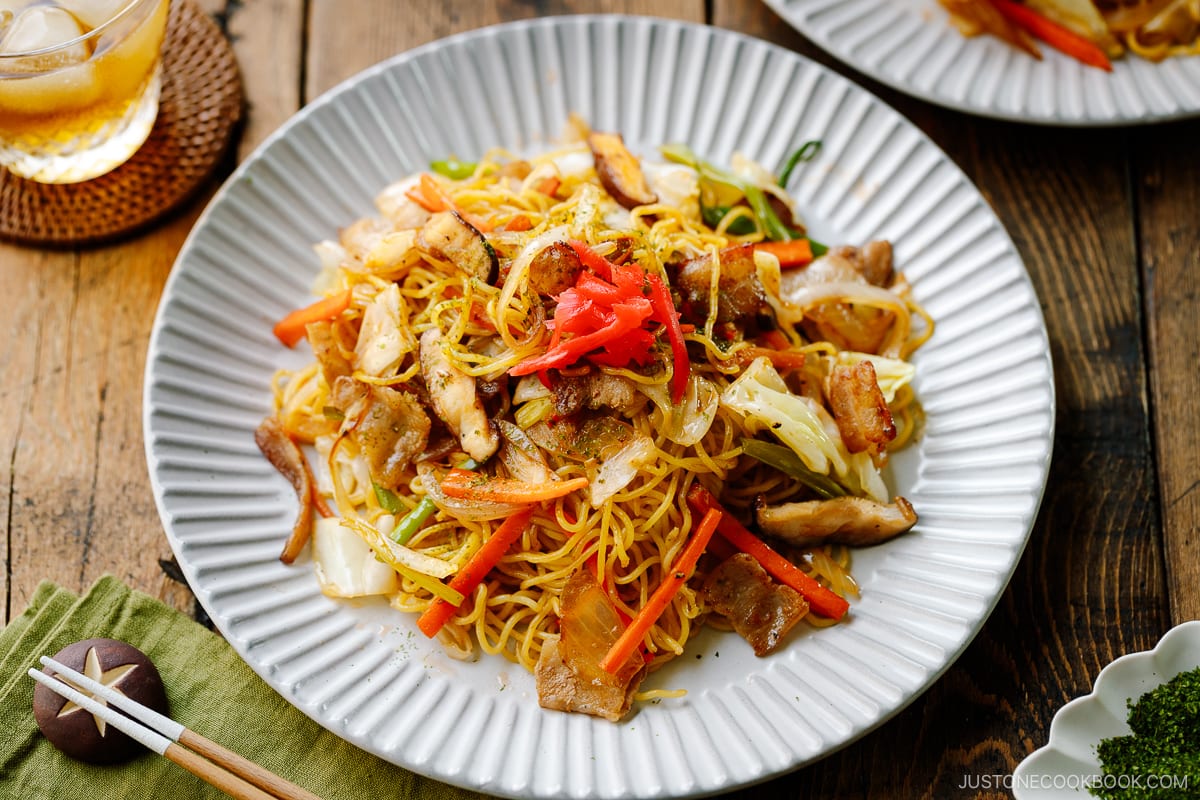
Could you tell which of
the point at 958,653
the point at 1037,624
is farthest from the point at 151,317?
the point at 1037,624

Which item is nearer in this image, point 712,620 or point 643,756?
point 643,756

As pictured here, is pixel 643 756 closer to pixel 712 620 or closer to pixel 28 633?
pixel 712 620

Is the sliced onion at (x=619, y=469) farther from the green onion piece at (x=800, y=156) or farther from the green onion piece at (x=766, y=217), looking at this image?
the green onion piece at (x=800, y=156)

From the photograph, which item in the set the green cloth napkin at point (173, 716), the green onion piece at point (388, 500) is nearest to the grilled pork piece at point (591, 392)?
the green onion piece at point (388, 500)

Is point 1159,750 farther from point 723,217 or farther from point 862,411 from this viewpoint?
point 723,217

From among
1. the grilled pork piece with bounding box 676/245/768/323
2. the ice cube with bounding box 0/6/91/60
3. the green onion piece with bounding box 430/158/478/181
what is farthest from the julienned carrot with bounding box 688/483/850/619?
the ice cube with bounding box 0/6/91/60

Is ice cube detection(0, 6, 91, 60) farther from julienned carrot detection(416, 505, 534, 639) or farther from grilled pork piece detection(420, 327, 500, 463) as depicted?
julienned carrot detection(416, 505, 534, 639)

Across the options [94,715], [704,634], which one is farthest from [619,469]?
[94,715]
